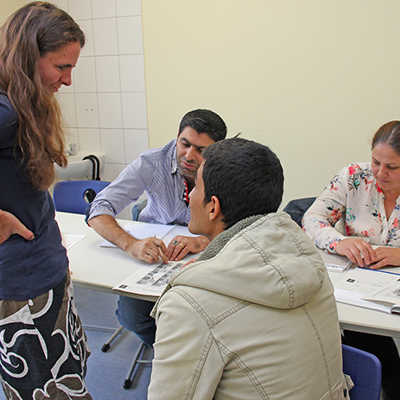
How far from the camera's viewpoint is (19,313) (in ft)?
4.00

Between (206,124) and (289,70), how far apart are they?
133 centimetres

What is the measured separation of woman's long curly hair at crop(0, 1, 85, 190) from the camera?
1093 mm

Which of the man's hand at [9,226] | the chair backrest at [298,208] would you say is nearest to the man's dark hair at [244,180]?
the man's hand at [9,226]

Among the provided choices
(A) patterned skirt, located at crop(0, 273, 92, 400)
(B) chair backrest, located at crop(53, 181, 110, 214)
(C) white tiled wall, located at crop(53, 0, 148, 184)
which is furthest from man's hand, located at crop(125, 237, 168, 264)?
(C) white tiled wall, located at crop(53, 0, 148, 184)

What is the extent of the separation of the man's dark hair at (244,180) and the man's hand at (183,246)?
0.70 meters

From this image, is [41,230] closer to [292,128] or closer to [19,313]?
[19,313]

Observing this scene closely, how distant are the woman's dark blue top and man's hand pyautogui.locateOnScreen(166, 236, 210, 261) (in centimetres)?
48

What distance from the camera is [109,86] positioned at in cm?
362

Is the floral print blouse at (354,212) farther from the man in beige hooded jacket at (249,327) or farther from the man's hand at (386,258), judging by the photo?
the man in beige hooded jacket at (249,327)

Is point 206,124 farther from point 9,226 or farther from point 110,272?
point 9,226

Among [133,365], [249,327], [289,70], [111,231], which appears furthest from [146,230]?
[289,70]

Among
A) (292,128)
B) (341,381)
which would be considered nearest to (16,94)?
(341,381)

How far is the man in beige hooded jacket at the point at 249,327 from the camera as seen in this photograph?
79 centimetres

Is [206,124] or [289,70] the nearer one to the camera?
[206,124]
